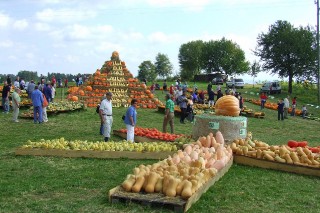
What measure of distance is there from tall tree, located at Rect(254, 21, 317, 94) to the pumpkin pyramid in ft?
99.6

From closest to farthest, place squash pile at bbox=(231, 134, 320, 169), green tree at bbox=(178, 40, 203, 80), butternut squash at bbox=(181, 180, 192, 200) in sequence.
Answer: butternut squash at bbox=(181, 180, 192, 200) < squash pile at bbox=(231, 134, 320, 169) < green tree at bbox=(178, 40, 203, 80)

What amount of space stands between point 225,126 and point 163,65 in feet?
328

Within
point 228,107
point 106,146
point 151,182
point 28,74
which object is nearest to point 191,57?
point 28,74

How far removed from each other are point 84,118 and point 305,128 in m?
12.2

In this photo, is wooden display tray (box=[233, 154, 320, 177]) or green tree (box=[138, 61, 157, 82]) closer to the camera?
wooden display tray (box=[233, 154, 320, 177])

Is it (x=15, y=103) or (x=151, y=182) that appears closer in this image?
(x=151, y=182)

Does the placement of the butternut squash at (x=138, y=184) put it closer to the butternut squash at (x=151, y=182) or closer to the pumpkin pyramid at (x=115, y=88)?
the butternut squash at (x=151, y=182)

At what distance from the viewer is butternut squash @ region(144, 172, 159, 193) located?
24.7 feet

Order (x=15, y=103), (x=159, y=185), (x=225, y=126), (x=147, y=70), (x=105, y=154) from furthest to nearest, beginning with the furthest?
(x=147, y=70) → (x=15, y=103) → (x=225, y=126) → (x=105, y=154) → (x=159, y=185)

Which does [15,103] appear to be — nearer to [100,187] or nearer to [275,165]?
[100,187]

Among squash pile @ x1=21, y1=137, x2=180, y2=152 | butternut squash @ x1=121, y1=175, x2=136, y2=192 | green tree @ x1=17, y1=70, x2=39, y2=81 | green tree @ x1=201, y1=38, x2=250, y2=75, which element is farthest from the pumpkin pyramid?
green tree @ x1=201, y1=38, x2=250, y2=75

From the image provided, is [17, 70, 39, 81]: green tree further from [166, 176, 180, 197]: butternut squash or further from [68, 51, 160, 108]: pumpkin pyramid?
[166, 176, 180, 197]: butternut squash

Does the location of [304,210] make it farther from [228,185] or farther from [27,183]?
[27,183]

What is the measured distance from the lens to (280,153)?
11.2 m
